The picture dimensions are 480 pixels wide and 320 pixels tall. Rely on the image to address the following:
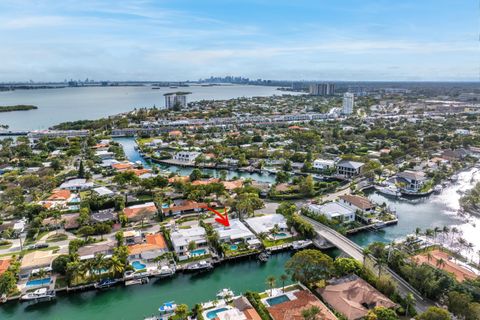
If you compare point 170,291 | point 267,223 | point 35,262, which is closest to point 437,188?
point 267,223

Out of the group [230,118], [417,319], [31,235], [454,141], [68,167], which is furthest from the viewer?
[230,118]

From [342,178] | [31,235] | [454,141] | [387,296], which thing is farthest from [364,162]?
[31,235]

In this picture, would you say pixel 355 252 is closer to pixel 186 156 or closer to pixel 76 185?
pixel 76 185

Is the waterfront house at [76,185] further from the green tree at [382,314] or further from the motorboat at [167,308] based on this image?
the green tree at [382,314]

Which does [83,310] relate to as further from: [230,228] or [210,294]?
[230,228]

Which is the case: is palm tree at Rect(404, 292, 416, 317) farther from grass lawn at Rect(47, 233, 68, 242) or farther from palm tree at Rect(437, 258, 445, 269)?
grass lawn at Rect(47, 233, 68, 242)

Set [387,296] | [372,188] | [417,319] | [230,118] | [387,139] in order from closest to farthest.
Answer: [417,319]
[387,296]
[372,188]
[387,139]
[230,118]
